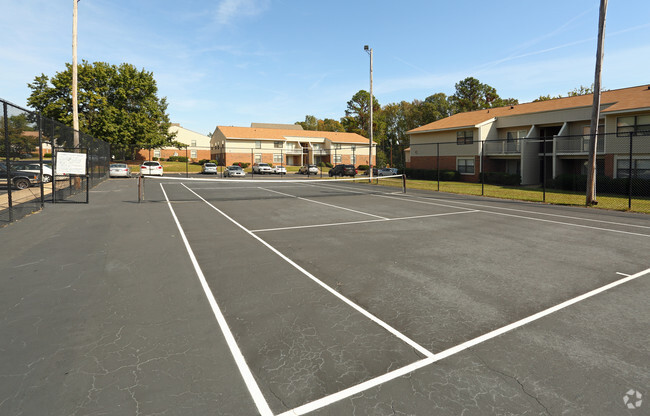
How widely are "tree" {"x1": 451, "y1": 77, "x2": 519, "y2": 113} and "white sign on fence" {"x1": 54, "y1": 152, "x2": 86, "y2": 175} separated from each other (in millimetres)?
70988

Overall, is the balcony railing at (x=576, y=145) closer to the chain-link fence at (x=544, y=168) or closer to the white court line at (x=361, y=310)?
the chain-link fence at (x=544, y=168)

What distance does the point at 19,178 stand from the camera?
45.2 ft

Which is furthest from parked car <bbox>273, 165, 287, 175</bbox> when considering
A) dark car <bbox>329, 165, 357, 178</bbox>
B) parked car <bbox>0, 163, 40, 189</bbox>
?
parked car <bbox>0, 163, 40, 189</bbox>

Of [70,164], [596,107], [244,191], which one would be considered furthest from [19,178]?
[596,107]

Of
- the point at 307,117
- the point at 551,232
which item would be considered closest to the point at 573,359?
the point at 551,232

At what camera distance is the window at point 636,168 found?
25816mm

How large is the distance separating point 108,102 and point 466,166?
4951cm

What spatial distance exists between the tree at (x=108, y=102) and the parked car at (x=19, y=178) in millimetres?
36195

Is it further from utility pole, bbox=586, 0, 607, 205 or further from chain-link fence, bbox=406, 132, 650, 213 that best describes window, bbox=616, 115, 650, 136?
utility pole, bbox=586, 0, 607, 205

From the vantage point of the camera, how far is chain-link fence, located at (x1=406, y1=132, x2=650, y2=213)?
930 inches

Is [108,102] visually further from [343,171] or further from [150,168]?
[343,171]

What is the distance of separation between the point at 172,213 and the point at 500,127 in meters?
35.6

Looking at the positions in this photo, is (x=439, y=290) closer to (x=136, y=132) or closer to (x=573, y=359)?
(x=573, y=359)

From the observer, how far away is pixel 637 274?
6.69 metres
